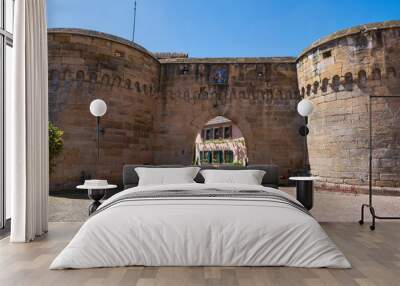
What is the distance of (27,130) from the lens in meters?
3.60

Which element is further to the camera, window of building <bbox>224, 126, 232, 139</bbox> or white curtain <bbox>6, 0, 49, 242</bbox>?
window of building <bbox>224, 126, 232, 139</bbox>

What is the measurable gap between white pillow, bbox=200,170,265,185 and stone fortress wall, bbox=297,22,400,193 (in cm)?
521

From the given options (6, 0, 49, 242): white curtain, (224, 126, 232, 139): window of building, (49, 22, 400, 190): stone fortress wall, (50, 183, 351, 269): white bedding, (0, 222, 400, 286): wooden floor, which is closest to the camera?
(0, 222, 400, 286): wooden floor

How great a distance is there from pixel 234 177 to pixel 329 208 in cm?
285

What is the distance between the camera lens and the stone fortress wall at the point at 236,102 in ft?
27.6

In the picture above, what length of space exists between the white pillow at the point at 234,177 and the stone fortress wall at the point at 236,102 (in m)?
3.84

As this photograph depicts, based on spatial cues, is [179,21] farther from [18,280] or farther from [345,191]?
[18,280]

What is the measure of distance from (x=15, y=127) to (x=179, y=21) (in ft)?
22.8

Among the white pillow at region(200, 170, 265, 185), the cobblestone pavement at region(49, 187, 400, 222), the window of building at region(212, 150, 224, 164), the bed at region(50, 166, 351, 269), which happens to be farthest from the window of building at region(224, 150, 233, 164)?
the bed at region(50, 166, 351, 269)

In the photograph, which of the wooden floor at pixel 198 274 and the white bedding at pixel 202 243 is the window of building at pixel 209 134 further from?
the white bedding at pixel 202 243

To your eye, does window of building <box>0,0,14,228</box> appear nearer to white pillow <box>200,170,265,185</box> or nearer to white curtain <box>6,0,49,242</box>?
white curtain <box>6,0,49,242</box>

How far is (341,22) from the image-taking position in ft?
30.5

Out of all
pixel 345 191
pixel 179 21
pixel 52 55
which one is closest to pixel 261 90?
pixel 179 21

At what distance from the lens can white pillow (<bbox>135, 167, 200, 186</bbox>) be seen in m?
4.41
